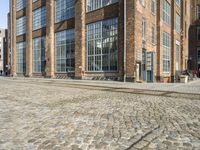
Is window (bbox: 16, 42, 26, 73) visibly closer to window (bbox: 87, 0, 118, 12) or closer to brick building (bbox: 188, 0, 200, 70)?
window (bbox: 87, 0, 118, 12)

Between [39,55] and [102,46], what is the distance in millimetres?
13782

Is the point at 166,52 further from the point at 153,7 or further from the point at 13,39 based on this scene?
the point at 13,39

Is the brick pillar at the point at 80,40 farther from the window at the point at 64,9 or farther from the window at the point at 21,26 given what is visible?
the window at the point at 21,26

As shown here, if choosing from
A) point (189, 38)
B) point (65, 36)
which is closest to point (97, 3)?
point (65, 36)

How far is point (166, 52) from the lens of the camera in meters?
32.1

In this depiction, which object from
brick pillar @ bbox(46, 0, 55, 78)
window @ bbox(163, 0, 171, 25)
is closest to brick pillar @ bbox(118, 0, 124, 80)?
window @ bbox(163, 0, 171, 25)

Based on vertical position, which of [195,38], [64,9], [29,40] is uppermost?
[64,9]

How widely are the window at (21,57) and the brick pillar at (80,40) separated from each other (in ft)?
48.9

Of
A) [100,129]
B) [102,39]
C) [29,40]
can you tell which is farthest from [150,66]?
[100,129]

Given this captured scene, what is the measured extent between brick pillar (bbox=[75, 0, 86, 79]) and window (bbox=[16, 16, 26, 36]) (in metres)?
16.0

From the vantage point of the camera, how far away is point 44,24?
34781 millimetres

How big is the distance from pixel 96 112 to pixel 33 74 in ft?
102

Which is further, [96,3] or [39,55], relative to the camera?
[39,55]

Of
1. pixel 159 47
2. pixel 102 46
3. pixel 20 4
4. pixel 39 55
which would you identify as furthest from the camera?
pixel 20 4
